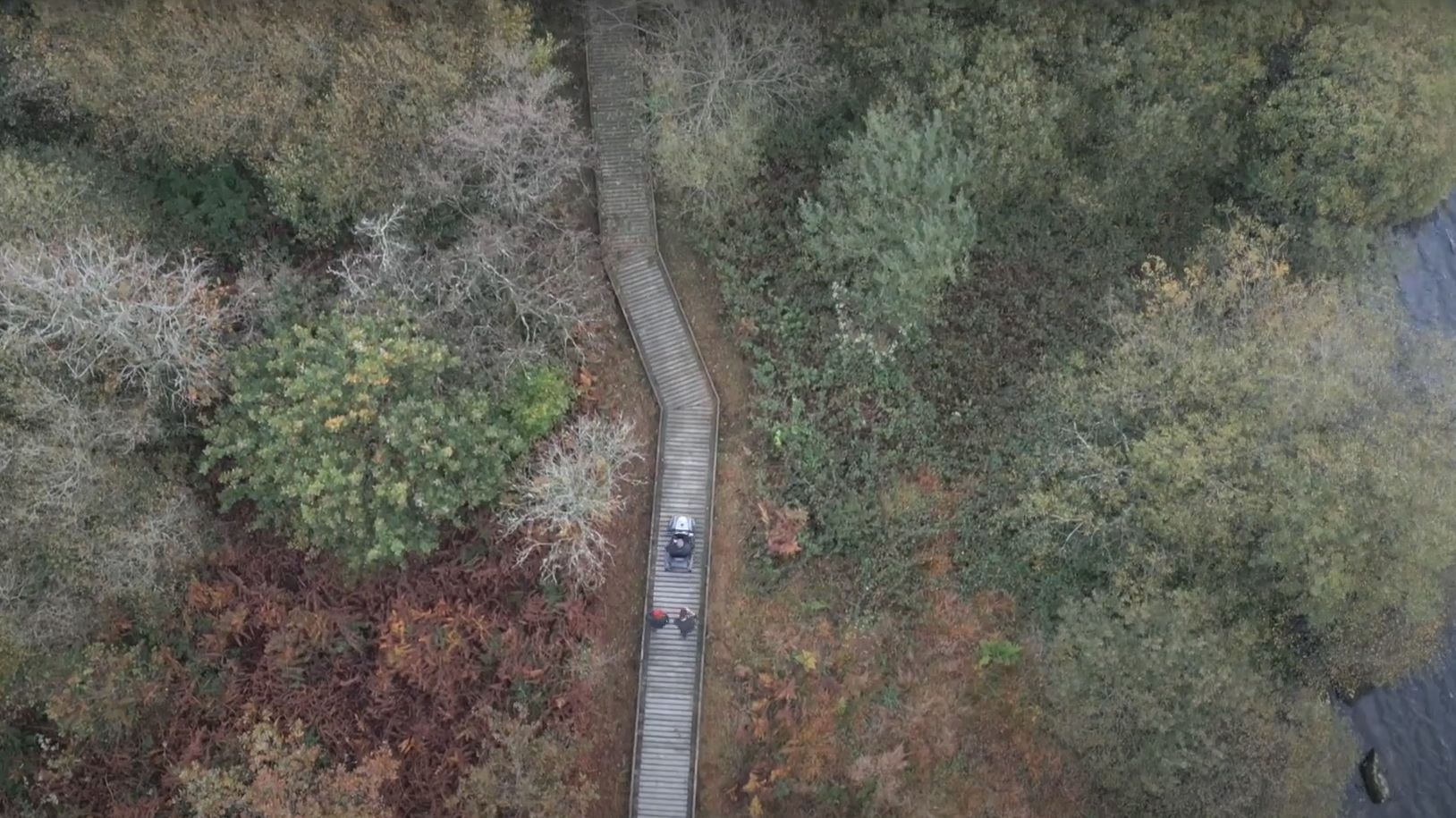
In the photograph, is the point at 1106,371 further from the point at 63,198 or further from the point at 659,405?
the point at 63,198

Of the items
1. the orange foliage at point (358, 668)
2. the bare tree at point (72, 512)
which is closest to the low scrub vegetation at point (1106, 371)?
the orange foliage at point (358, 668)

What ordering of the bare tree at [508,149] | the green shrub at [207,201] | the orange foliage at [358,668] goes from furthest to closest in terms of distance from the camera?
the green shrub at [207,201], the bare tree at [508,149], the orange foliage at [358,668]

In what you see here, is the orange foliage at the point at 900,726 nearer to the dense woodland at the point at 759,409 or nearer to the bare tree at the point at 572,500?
→ the dense woodland at the point at 759,409

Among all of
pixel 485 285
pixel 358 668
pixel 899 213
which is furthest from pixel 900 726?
pixel 485 285

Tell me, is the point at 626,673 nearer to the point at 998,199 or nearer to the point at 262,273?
the point at 262,273

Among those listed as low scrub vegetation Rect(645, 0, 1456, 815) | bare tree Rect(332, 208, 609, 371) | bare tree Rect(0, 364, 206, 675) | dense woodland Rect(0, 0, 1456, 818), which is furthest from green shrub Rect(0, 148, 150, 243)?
low scrub vegetation Rect(645, 0, 1456, 815)

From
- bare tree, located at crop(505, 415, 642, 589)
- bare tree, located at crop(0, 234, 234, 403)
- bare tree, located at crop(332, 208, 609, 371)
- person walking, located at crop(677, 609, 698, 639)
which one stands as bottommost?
person walking, located at crop(677, 609, 698, 639)

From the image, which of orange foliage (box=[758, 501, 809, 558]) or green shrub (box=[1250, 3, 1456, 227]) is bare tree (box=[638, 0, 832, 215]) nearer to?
orange foliage (box=[758, 501, 809, 558])
